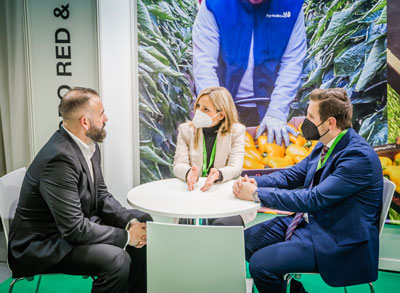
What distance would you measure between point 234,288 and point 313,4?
238cm

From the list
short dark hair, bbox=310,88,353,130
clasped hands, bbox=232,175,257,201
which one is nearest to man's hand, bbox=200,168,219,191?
clasped hands, bbox=232,175,257,201

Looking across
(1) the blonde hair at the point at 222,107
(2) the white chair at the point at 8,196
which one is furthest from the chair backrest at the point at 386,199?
(2) the white chair at the point at 8,196

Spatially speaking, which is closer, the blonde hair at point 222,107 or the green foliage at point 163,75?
the blonde hair at point 222,107

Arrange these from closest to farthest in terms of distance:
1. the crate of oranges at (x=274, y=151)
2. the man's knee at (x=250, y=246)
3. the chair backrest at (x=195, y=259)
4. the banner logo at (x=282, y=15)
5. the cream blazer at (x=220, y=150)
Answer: the chair backrest at (x=195, y=259) → the man's knee at (x=250, y=246) → the cream blazer at (x=220, y=150) → the banner logo at (x=282, y=15) → the crate of oranges at (x=274, y=151)

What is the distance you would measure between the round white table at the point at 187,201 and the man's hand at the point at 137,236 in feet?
0.49

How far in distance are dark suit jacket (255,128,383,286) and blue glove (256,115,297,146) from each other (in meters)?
1.26

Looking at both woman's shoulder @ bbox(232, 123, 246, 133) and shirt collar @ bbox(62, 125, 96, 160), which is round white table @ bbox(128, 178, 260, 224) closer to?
shirt collar @ bbox(62, 125, 96, 160)

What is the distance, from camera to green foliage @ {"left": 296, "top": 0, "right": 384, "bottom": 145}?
291 cm

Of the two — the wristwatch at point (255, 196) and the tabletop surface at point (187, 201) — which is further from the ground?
the wristwatch at point (255, 196)

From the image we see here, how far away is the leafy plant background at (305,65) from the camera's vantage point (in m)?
2.93

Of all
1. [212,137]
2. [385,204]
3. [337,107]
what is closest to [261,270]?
[385,204]

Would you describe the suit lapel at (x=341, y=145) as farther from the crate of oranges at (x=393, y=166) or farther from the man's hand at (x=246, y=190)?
the crate of oranges at (x=393, y=166)

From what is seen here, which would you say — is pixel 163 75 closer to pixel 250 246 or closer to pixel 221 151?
pixel 221 151

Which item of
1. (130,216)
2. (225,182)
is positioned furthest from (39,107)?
(225,182)
